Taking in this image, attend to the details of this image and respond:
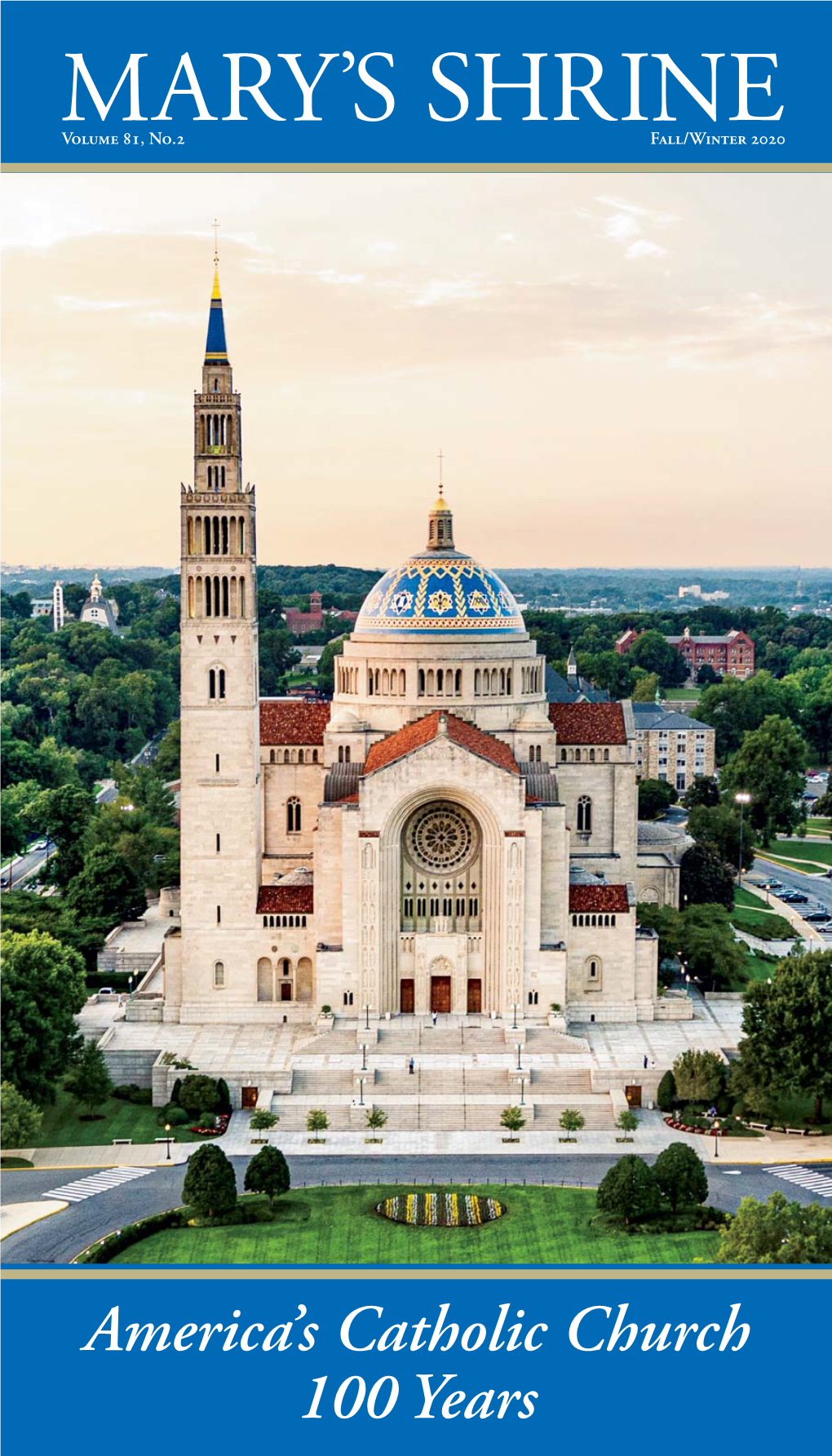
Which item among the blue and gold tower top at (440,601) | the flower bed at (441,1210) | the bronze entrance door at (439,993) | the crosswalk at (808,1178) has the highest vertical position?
the blue and gold tower top at (440,601)

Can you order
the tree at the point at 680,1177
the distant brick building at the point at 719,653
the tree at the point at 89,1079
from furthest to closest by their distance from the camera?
1. the distant brick building at the point at 719,653
2. the tree at the point at 89,1079
3. the tree at the point at 680,1177

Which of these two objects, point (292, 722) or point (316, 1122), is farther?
point (292, 722)

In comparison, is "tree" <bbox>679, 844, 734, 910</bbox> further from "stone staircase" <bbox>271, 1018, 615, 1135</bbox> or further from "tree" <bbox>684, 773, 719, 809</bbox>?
"tree" <bbox>684, 773, 719, 809</bbox>

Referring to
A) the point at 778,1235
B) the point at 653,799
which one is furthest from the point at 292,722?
the point at 778,1235

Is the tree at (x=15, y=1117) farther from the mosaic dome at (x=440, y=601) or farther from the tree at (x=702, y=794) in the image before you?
the tree at (x=702, y=794)

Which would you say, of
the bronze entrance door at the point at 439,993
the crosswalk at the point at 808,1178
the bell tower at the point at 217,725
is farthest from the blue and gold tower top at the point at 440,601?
the crosswalk at the point at 808,1178

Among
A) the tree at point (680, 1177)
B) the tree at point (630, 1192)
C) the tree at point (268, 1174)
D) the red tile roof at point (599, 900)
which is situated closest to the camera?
the tree at point (630, 1192)

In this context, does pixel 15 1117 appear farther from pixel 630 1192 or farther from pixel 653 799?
pixel 653 799
